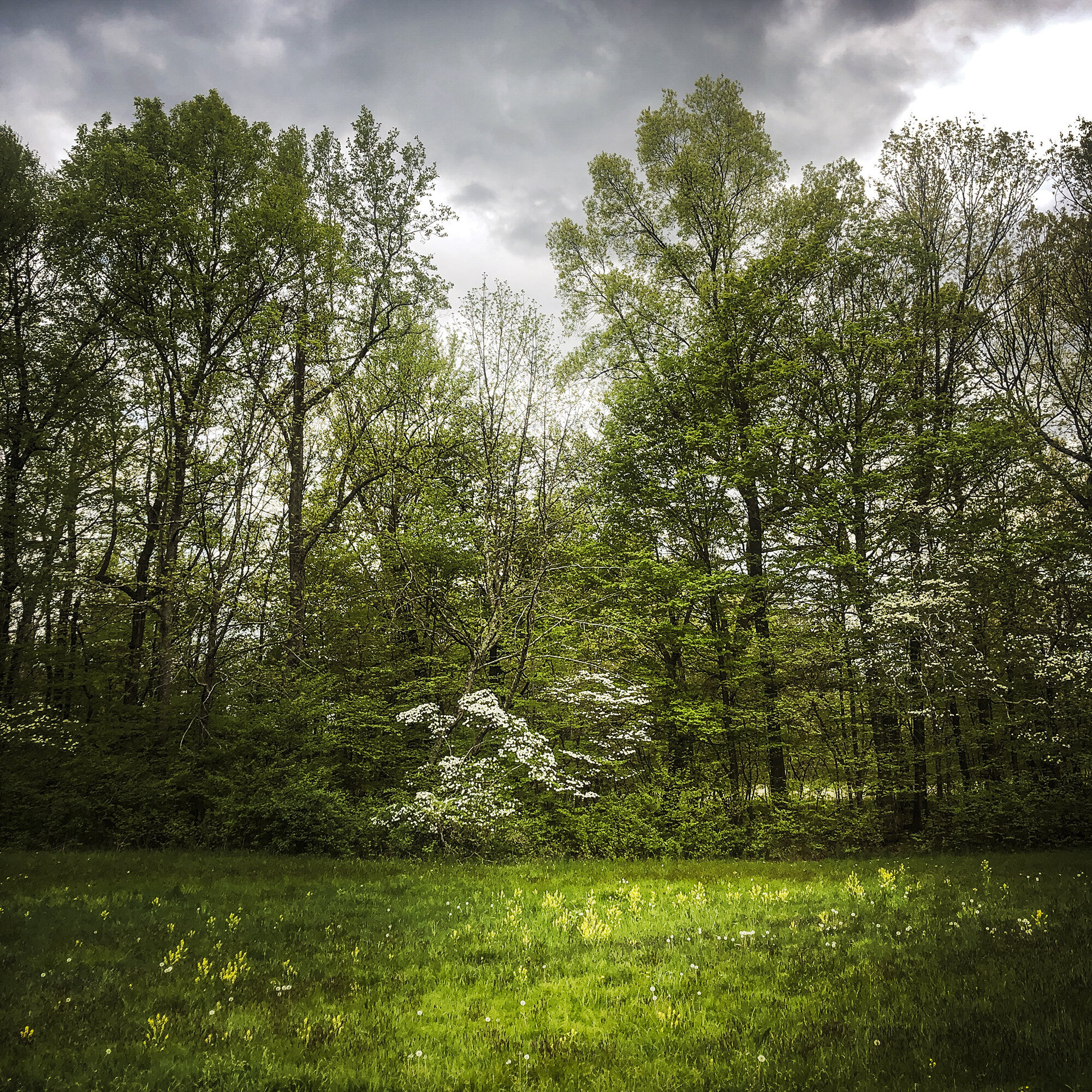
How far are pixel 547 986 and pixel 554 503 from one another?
403 inches

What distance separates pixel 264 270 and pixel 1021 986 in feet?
65.9

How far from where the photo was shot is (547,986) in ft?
17.5

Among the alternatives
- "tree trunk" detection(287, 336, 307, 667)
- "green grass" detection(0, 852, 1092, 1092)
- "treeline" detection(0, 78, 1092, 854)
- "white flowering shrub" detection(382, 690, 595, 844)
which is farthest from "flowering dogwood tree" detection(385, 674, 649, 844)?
"tree trunk" detection(287, 336, 307, 667)

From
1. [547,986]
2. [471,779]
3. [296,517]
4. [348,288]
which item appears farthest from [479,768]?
[348,288]

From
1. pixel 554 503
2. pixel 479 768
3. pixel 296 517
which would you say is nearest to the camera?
pixel 479 768

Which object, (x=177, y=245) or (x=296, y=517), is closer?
(x=177, y=245)

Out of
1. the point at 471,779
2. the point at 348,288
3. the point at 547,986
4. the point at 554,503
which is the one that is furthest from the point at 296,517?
the point at 547,986

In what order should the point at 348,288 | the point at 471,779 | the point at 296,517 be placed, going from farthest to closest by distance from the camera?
the point at 348,288 < the point at 296,517 < the point at 471,779

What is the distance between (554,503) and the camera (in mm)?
14164

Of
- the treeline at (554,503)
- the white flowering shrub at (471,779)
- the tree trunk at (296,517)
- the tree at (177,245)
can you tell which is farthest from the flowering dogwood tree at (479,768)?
the tree at (177,245)

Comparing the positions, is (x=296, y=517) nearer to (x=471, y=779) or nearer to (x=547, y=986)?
(x=471, y=779)

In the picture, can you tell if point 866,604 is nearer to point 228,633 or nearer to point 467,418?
point 467,418

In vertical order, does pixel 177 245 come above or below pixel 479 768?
above

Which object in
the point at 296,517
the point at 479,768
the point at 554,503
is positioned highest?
the point at 296,517
